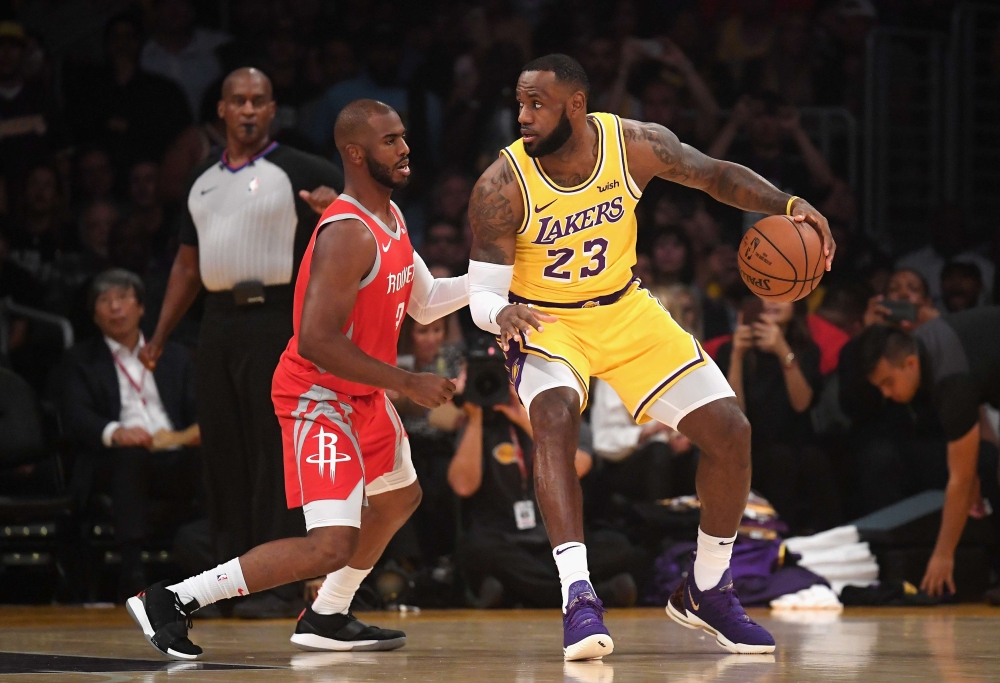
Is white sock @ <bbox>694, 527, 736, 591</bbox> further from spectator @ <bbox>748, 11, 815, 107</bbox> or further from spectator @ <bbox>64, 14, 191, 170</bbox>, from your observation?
spectator @ <bbox>748, 11, 815, 107</bbox>

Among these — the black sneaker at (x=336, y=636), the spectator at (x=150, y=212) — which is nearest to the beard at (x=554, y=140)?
the black sneaker at (x=336, y=636)

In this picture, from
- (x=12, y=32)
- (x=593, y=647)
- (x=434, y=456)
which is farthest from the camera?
(x=12, y=32)

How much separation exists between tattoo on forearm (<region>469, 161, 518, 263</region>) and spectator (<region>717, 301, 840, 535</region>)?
3085 millimetres

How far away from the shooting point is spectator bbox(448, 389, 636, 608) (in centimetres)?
678

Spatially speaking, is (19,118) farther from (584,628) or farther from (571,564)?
(584,628)

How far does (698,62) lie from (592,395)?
10.8 feet

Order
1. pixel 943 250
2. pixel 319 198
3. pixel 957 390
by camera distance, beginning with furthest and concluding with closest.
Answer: pixel 943 250, pixel 957 390, pixel 319 198

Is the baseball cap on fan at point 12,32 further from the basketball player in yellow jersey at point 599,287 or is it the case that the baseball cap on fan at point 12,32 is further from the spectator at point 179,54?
the basketball player in yellow jersey at point 599,287

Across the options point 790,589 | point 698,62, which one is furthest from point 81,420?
point 698,62

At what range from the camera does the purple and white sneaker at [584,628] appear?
4.09 m

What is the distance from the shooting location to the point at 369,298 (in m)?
4.48

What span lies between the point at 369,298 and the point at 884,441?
12.7 ft

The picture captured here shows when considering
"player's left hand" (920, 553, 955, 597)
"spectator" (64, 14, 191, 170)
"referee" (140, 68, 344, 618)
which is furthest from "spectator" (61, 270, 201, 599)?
"player's left hand" (920, 553, 955, 597)

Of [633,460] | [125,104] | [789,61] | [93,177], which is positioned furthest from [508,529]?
[789,61]
